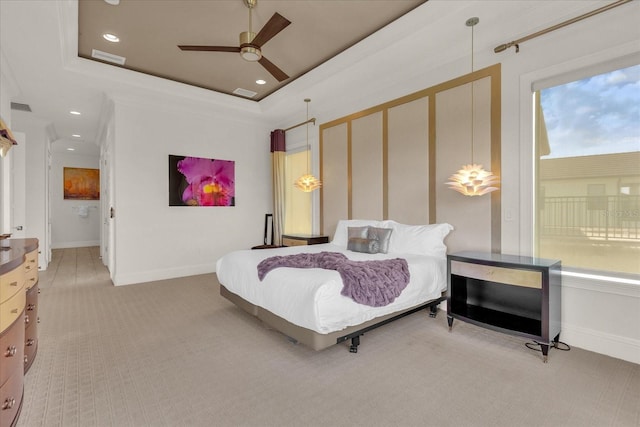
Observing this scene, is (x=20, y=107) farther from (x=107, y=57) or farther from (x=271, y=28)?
(x=271, y=28)

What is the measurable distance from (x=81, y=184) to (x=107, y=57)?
7.36 m

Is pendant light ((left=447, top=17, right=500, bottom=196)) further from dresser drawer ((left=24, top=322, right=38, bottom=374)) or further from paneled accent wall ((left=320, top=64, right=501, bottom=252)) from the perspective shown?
dresser drawer ((left=24, top=322, right=38, bottom=374))

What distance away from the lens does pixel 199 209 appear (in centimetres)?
565

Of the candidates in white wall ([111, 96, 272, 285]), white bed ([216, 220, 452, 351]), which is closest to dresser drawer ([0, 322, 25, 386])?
white bed ([216, 220, 452, 351])

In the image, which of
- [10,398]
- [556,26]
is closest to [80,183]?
[10,398]

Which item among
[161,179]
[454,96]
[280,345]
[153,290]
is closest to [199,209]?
[161,179]

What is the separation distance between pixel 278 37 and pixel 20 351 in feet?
11.5

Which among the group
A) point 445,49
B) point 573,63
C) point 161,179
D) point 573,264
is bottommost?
point 573,264

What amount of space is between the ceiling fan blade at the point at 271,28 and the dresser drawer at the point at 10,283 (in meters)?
2.35

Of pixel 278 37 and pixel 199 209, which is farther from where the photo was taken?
pixel 199 209

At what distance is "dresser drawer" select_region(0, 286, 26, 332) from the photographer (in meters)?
1.48

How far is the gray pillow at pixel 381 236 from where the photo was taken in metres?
3.83

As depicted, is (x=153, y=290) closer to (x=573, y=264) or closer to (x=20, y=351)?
(x=20, y=351)

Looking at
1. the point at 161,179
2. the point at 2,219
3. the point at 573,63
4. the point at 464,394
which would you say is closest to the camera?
the point at 464,394
